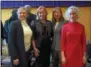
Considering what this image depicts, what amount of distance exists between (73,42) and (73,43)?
1 centimetres

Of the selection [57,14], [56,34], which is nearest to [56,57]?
[56,34]

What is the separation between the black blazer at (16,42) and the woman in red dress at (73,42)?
1.43ft

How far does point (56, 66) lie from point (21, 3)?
1304 millimetres

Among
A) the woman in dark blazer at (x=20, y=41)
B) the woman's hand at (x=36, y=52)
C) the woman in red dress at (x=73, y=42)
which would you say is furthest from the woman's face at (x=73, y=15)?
the woman's hand at (x=36, y=52)

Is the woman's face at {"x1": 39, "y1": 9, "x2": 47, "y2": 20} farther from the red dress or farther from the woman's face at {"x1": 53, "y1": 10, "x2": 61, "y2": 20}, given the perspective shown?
the red dress

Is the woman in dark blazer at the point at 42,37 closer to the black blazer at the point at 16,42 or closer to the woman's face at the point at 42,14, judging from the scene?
the woman's face at the point at 42,14

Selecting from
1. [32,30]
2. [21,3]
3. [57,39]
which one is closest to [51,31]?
[57,39]

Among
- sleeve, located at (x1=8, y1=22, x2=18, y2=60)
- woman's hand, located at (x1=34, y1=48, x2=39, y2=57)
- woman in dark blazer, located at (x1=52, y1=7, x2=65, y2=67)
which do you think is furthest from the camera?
woman in dark blazer, located at (x1=52, y1=7, x2=65, y2=67)

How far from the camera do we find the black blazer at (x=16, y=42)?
221cm

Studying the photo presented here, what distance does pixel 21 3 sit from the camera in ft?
11.4

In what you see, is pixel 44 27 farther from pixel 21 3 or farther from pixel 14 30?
pixel 21 3

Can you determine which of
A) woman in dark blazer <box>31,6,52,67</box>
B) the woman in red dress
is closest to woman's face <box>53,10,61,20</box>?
woman in dark blazer <box>31,6,52,67</box>

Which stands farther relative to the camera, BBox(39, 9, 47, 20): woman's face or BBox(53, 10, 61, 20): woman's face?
BBox(53, 10, 61, 20): woman's face

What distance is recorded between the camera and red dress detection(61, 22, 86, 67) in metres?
2.24
